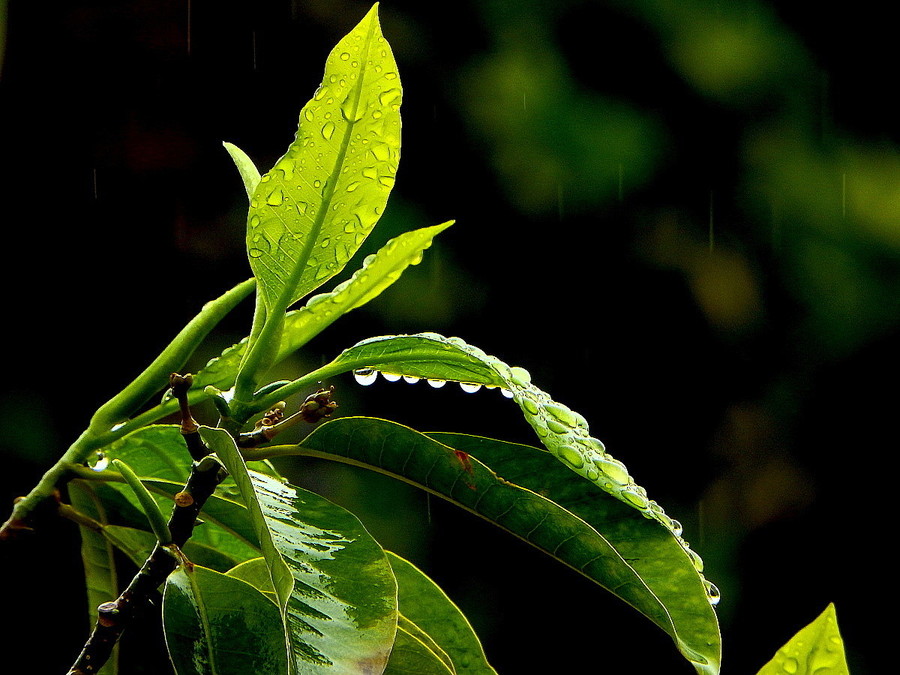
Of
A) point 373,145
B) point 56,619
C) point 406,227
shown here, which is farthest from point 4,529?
point 406,227

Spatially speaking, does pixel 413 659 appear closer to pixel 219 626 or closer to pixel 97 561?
pixel 219 626

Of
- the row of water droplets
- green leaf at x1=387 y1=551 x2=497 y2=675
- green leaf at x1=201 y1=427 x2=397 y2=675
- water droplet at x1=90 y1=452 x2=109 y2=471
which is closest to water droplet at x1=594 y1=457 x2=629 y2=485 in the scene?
the row of water droplets

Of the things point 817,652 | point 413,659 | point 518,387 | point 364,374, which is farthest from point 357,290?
point 817,652

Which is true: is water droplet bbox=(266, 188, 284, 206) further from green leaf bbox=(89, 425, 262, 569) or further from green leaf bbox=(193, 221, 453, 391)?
green leaf bbox=(89, 425, 262, 569)

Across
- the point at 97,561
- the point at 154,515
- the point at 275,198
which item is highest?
the point at 275,198

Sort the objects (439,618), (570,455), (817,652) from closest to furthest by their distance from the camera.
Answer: (570,455)
(817,652)
(439,618)

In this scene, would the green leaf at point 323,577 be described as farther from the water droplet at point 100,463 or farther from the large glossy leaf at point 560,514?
the water droplet at point 100,463

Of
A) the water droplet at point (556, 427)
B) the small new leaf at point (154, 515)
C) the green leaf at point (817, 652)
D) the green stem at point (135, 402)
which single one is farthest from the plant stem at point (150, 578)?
the green leaf at point (817, 652)
